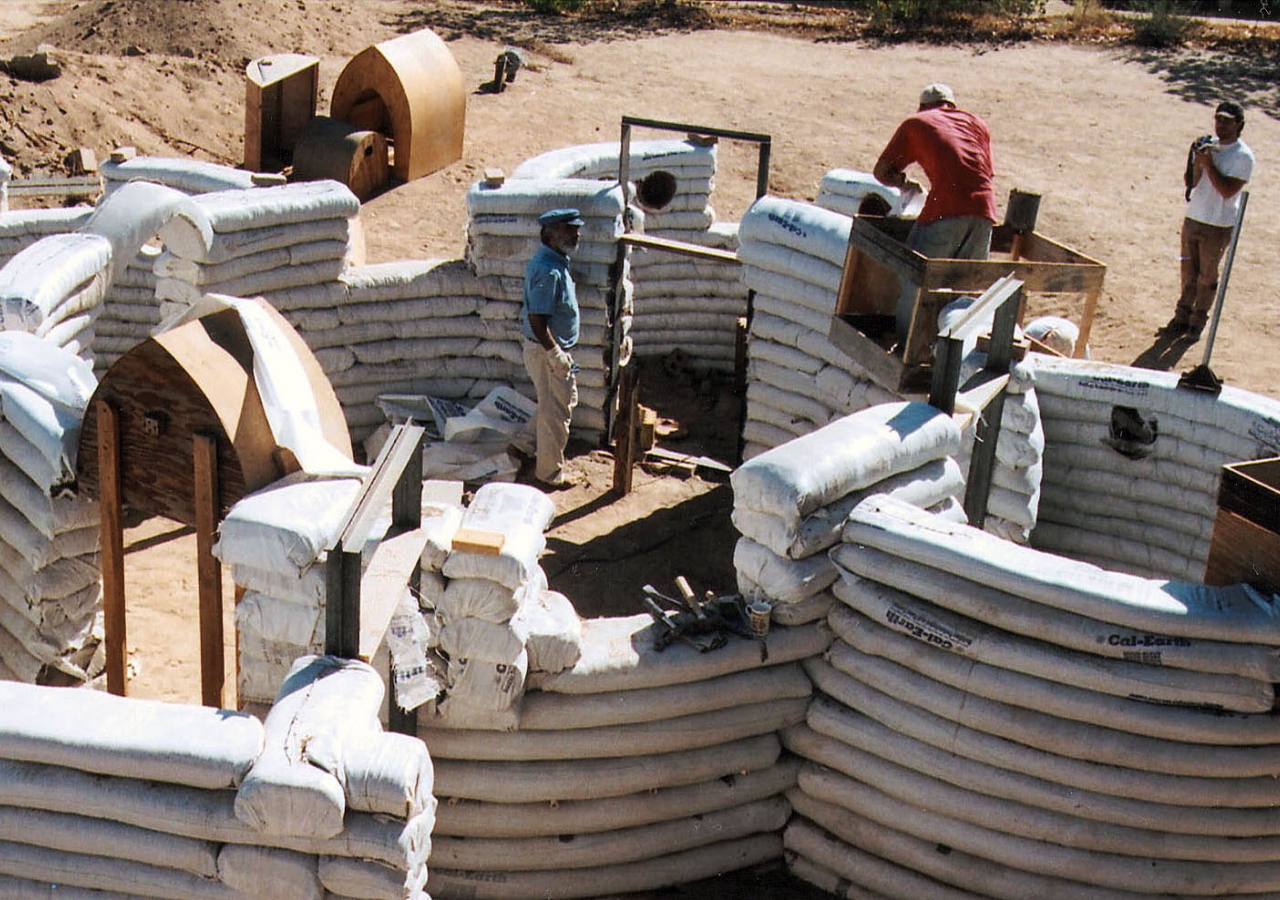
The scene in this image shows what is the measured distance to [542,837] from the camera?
6195mm

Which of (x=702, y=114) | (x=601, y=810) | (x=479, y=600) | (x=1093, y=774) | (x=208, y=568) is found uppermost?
(x=702, y=114)

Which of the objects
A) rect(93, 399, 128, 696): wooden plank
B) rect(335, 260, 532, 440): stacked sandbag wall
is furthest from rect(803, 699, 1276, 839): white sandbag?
rect(335, 260, 532, 440): stacked sandbag wall

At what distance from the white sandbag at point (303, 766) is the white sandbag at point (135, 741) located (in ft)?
0.25

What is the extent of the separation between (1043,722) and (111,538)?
12.9 feet

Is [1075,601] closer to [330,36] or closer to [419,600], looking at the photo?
[419,600]

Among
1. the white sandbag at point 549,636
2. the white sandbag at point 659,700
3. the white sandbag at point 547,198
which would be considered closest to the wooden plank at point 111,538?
the white sandbag at point 549,636

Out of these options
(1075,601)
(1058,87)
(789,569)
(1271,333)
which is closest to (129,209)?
(789,569)

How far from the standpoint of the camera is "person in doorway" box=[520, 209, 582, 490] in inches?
390

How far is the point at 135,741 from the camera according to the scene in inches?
178

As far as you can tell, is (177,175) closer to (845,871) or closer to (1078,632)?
(845,871)

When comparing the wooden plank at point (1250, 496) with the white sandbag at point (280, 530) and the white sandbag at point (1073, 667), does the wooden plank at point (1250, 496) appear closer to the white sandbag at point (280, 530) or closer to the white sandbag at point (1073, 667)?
the white sandbag at point (1073, 667)

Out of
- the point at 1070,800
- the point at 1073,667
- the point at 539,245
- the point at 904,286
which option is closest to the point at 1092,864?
the point at 1070,800

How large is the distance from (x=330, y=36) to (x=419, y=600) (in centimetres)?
1436

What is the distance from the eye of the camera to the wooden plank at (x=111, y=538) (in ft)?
21.5
